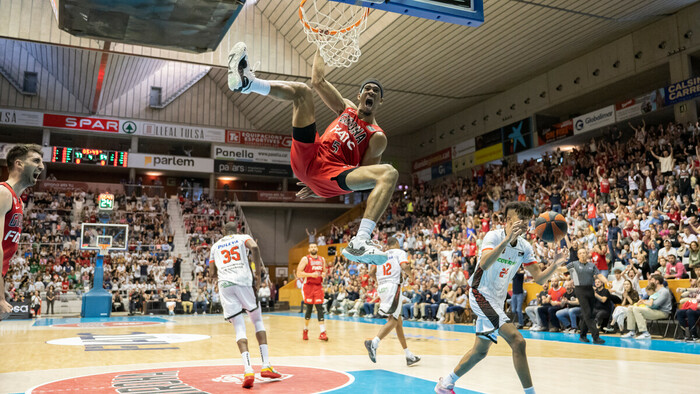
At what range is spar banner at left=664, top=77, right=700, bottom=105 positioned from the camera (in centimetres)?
1753

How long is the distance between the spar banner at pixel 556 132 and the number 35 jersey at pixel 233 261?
18536 mm

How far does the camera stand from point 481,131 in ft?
91.3

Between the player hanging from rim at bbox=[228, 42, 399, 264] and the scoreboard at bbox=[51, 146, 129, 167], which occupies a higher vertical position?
the scoreboard at bbox=[51, 146, 129, 167]

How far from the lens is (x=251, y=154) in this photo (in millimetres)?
33562

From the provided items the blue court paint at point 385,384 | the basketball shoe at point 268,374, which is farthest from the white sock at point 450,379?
the basketball shoe at point 268,374

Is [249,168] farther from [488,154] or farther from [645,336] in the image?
[645,336]

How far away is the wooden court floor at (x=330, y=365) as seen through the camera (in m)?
6.03

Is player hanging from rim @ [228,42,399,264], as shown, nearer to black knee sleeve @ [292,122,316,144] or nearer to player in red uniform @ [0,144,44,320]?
black knee sleeve @ [292,122,316,144]

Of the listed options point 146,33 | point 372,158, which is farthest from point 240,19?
point 372,158

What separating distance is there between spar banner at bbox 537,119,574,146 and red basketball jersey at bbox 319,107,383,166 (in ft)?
64.7

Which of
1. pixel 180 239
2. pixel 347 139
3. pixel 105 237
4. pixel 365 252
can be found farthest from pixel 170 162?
pixel 365 252

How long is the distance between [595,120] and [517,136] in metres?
4.30

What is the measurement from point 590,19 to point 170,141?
24856mm

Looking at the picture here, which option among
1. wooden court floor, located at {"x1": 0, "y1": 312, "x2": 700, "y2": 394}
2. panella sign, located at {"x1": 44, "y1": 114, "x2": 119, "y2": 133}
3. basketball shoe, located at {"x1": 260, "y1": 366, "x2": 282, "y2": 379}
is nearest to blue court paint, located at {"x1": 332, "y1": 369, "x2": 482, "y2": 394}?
wooden court floor, located at {"x1": 0, "y1": 312, "x2": 700, "y2": 394}
